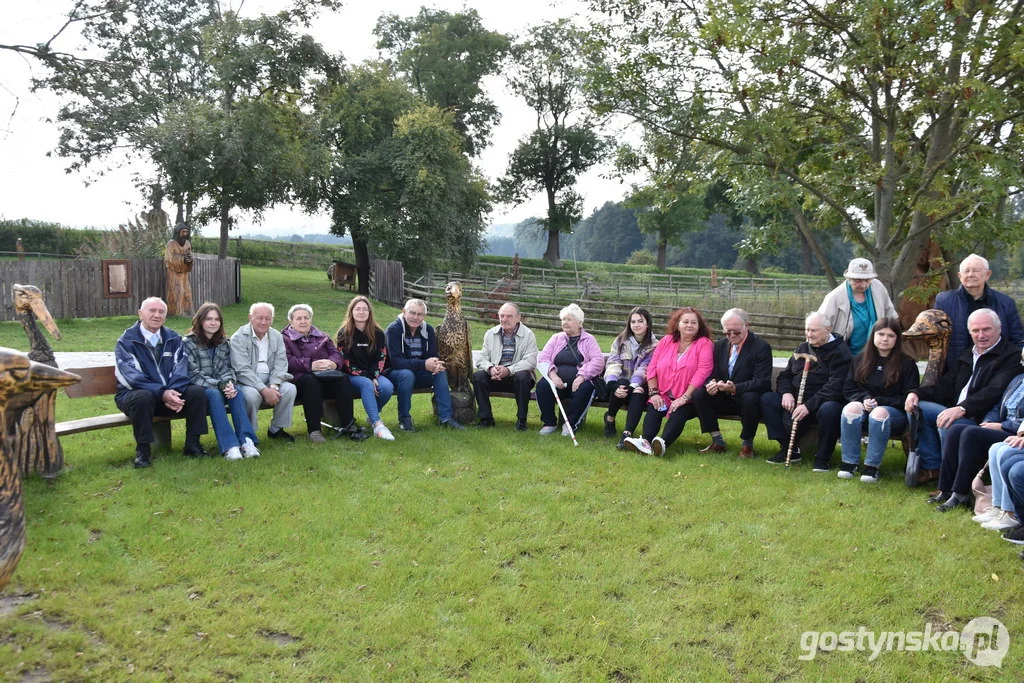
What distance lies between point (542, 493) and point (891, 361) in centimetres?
282

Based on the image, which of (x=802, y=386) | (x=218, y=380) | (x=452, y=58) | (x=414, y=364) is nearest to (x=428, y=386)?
(x=414, y=364)


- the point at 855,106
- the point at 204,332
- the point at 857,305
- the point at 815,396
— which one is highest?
the point at 855,106

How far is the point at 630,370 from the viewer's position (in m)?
7.02

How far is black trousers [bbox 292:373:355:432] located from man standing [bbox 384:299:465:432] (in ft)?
1.78

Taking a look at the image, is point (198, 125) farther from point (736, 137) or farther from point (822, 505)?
point (822, 505)

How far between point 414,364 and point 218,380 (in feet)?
6.07

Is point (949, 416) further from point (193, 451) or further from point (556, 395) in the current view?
point (193, 451)

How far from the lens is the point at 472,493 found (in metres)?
5.29

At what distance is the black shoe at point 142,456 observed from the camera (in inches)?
221

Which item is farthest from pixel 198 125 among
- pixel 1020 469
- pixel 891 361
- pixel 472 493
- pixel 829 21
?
pixel 1020 469

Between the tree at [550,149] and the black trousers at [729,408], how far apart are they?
32503mm

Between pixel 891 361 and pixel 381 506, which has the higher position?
pixel 891 361

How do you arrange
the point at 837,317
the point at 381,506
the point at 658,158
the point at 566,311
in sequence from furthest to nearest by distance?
the point at 658,158
the point at 566,311
the point at 837,317
the point at 381,506

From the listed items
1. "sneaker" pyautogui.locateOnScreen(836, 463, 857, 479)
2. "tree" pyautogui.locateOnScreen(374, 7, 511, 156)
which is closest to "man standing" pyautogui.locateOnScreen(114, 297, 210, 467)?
"sneaker" pyautogui.locateOnScreen(836, 463, 857, 479)
